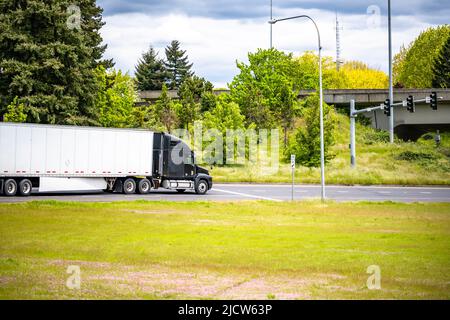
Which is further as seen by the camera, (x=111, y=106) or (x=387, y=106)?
(x=111, y=106)

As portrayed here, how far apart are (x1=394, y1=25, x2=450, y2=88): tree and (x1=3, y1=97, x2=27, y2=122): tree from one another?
2813 inches

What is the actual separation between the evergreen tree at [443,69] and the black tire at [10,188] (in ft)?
272

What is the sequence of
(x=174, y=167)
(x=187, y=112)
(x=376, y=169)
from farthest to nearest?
1. (x=187, y=112)
2. (x=376, y=169)
3. (x=174, y=167)

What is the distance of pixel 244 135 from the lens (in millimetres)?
61375

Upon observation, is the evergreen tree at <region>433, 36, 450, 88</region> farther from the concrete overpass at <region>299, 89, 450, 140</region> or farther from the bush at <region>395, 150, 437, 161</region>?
the bush at <region>395, 150, 437, 161</region>

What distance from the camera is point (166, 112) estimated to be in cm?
7125

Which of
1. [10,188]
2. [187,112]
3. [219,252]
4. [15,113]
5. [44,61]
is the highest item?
[44,61]

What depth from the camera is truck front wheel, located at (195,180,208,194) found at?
38.6m

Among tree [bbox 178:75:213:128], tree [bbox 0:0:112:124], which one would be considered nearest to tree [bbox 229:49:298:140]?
tree [bbox 178:75:213:128]

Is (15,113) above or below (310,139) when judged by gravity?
above

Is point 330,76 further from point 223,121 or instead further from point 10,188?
point 10,188

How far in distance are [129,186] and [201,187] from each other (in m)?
4.36

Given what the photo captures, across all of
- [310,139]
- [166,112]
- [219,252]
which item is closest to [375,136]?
[310,139]

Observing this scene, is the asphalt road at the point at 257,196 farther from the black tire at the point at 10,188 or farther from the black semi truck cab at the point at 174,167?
the black tire at the point at 10,188
